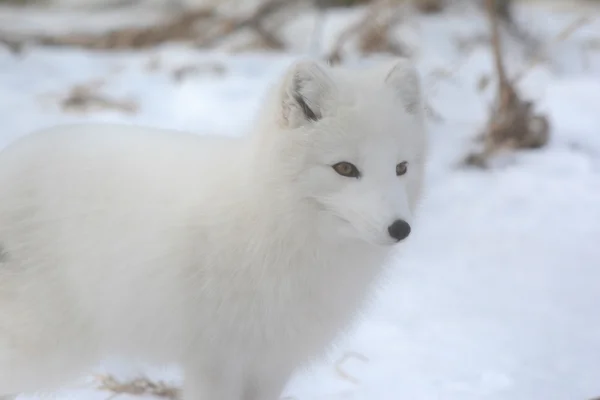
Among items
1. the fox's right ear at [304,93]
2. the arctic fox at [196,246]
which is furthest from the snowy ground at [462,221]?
the fox's right ear at [304,93]

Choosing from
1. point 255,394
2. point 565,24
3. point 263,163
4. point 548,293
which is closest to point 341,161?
point 263,163

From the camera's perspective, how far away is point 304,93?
1.74 metres

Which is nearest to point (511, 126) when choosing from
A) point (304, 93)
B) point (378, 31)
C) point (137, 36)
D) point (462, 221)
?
point (462, 221)

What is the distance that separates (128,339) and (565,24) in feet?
16.8

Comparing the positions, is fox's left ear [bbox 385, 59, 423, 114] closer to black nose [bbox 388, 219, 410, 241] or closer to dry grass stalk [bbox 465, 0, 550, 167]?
black nose [bbox 388, 219, 410, 241]

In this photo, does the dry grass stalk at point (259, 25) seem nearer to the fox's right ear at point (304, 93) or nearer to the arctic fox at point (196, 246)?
the arctic fox at point (196, 246)

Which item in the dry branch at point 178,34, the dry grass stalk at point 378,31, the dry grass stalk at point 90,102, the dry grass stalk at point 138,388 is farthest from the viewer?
the dry branch at point 178,34

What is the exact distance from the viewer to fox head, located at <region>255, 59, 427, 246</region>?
1669mm

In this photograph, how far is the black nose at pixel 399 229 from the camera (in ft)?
5.33

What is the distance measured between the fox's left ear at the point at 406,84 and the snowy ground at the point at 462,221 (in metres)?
0.94

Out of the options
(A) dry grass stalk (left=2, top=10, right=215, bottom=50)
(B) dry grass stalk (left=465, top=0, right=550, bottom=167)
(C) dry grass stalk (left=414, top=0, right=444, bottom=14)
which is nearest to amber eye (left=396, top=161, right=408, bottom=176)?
(B) dry grass stalk (left=465, top=0, right=550, bottom=167)

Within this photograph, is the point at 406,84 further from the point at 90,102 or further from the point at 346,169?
the point at 90,102

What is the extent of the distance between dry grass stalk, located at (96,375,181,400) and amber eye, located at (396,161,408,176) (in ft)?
3.50

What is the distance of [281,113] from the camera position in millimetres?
1765
